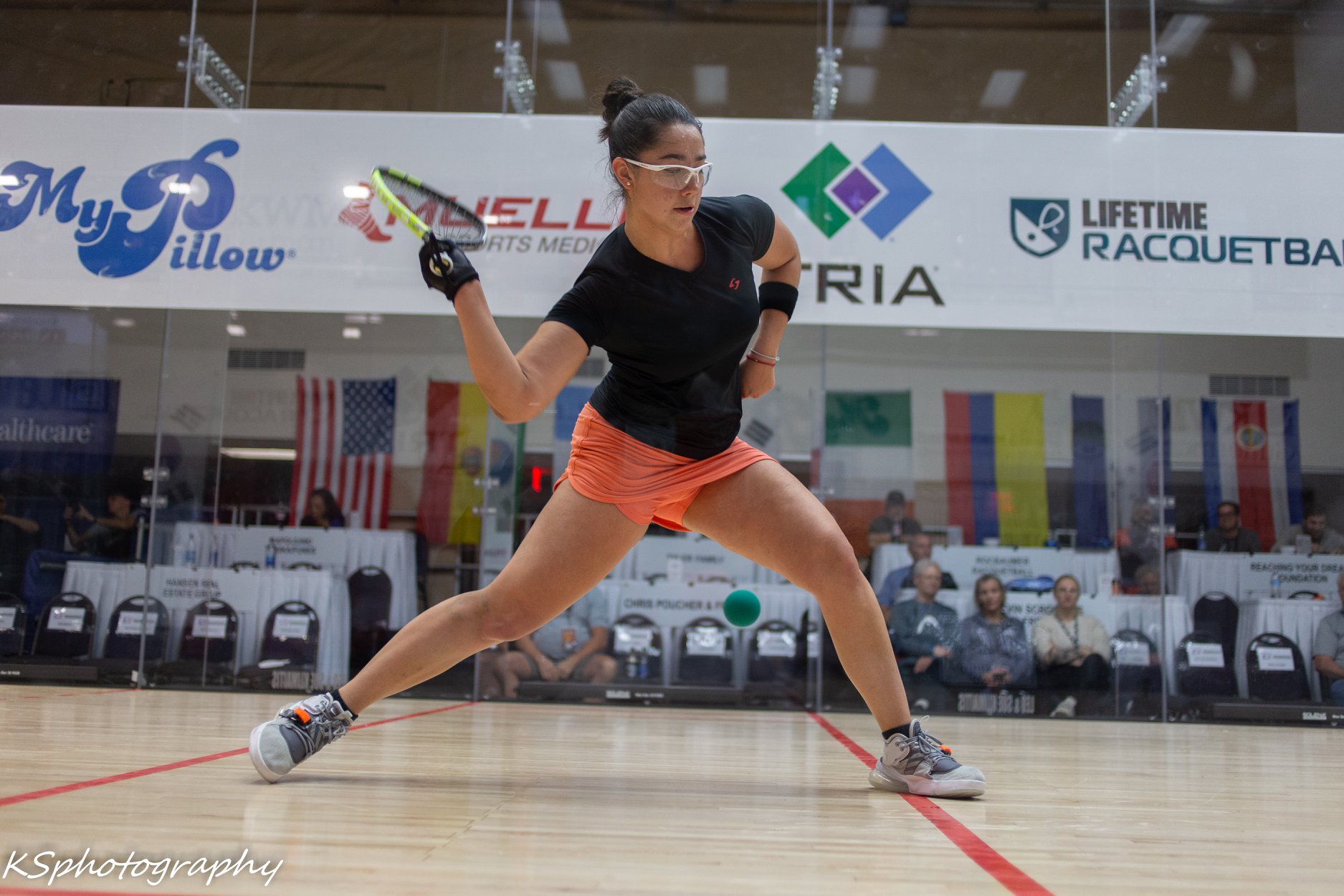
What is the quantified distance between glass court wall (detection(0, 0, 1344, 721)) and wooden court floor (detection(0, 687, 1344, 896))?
152 centimetres

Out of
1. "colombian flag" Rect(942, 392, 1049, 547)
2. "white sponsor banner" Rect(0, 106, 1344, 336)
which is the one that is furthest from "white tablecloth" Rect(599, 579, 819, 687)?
"white sponsor banner" Rect(0, 106, 1344, 336)

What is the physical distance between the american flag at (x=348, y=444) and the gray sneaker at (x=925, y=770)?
3.34 meters

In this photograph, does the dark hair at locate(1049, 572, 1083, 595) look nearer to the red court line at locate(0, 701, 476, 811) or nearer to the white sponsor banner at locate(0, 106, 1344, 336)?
the white sponsor banner at locate(0, 106, 1344, 336)

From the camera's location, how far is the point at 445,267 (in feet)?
4.71

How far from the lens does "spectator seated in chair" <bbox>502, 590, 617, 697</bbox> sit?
13.9ft

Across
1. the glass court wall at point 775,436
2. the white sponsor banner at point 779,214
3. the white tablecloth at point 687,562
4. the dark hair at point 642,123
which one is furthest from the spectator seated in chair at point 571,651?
the dark hair at point 642,123

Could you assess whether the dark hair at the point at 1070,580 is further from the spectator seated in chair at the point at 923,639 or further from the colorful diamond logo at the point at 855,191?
the colorful diamond logo at the point at 855,191

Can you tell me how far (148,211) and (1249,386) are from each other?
14.3ft

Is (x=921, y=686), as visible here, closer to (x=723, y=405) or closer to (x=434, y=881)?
(x=723, y=405)

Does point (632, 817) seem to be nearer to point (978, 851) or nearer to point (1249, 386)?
point (978, 851)

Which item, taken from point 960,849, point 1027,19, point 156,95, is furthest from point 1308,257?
point 156,95

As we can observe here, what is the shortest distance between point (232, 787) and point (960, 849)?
3.51 ft

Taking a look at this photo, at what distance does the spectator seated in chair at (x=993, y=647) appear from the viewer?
166 inches

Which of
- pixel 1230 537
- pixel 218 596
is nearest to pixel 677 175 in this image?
pixel 218 596
